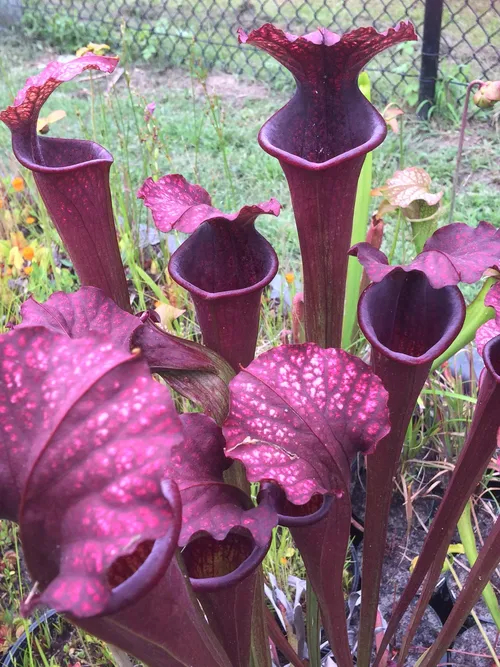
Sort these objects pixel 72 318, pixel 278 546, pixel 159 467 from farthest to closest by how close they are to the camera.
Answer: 1. pixel 278 546
2. pixel 72 318
3. pixel 159 467

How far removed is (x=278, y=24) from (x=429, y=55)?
1715 millimetres

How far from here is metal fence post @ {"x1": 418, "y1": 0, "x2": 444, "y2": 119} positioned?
3.18 meters

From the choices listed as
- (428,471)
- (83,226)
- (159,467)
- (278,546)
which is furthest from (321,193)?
(428,471)

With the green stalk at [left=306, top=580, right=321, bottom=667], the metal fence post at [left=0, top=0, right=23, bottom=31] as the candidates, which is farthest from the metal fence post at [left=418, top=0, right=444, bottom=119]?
the metal fence post at [left=0, top=0, right=23, bottom=31]

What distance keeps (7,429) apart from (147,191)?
1.30 feet

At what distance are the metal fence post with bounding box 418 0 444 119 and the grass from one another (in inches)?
4.9

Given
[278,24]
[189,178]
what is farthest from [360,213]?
[278,24]

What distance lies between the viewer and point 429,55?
3309 mm

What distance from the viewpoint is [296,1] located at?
4.88m

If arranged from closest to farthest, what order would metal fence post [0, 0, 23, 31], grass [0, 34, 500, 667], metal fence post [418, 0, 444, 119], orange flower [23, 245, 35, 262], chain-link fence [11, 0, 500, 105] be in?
grass [0, 34, 500, 667] → orange flower [23, 245, 35, 262] → metal fence post [418, 0, 444, 119] → chain-link fence [11, 0, 500, 105] → metal fence post [0, 0, 23, 31]

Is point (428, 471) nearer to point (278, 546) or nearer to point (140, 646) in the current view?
point (278, 546)

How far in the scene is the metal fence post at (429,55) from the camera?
318 centimetres

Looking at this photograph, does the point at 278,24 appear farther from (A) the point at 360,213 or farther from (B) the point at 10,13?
(A) the point at 360,213

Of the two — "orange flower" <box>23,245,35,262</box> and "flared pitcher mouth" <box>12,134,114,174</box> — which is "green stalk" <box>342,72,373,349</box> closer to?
"flared pitcher mouth" <box>12,134,114,174</box>
